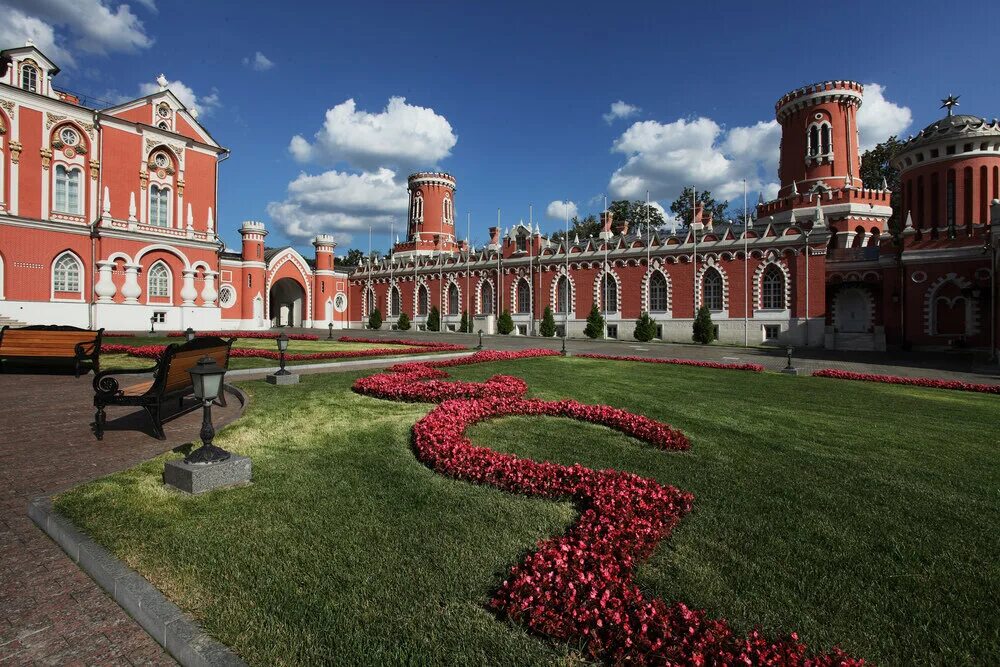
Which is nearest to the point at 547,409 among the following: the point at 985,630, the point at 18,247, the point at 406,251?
the point at 985,630

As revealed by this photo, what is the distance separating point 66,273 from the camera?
27469 mm

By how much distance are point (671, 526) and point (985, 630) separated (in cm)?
175

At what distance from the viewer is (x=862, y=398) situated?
10492mm

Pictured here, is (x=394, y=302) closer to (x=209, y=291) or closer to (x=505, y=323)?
(x=505, y=323)

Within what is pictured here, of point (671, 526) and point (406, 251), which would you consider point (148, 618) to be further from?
point (406, 251)

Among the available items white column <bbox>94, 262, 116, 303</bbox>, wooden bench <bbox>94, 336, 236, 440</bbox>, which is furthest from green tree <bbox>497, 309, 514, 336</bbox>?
wooden bench <bbox>94, 336, 236, 440</bbox>

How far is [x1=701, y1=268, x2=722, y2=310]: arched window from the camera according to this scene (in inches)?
1308

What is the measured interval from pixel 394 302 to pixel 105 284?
2528 centimetres

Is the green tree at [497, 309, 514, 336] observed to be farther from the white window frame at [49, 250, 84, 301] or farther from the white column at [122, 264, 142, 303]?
the white window frame at [49, 250, 84, 301]

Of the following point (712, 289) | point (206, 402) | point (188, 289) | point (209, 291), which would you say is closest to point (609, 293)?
point (712, 289)

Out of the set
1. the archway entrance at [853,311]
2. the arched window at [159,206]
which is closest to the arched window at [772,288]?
the archway entrance at [853,311]

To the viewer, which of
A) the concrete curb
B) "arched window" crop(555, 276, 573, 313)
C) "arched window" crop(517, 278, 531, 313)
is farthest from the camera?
"arched window" crop(517, 278, 531, 313)

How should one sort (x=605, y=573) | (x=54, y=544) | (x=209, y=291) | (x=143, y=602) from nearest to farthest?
(x=143, y=602)
(x=605, y=573)
(x=54, y=544)
(x=209, y=291)

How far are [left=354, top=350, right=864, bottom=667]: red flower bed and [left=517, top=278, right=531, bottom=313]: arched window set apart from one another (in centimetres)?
3513
